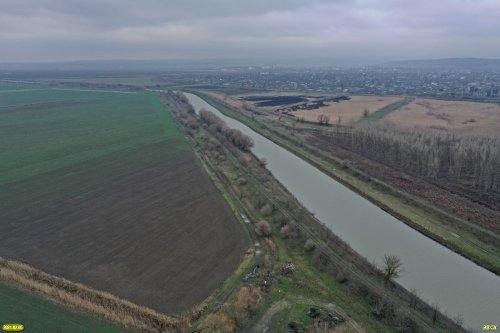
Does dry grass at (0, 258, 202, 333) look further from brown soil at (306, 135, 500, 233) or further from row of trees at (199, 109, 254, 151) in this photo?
row of trees at (199, 109, 254, 151)

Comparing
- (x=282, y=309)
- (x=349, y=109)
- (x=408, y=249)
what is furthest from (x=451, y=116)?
(x=282, y=309)

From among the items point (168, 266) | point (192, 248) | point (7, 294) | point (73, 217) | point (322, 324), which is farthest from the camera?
point (73, 217)

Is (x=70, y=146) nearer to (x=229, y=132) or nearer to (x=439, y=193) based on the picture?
(x=229, y=132)

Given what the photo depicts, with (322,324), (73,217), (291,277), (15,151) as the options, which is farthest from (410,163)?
(15,151)

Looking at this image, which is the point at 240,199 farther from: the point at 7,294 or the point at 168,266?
the point at 7,294

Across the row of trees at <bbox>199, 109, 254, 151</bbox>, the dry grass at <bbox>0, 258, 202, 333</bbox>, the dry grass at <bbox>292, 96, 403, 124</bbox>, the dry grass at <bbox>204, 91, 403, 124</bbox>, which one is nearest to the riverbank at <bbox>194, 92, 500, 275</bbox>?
the row of trees at <bbox>199, 109, 254, 151</bbox>
